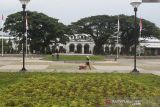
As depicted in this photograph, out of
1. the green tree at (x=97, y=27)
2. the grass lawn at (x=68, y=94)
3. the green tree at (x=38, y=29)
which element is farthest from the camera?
the green tree at (x=97, y=27)

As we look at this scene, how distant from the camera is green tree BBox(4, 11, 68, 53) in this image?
9125 cm

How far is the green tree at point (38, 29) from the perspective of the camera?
9125 centimetres

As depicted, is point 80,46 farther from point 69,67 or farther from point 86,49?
point 69,67

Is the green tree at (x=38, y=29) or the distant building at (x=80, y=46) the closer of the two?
the green tree at (x=38, y=29)

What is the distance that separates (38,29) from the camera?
302 feet

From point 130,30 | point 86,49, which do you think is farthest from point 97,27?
point 86,49

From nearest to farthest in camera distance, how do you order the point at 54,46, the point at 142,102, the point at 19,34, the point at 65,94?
the point at 142,102, the point at 65,94, the point at 19,34, the point at 54,46

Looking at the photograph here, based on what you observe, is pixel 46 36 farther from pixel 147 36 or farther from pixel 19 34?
pixel 147 36

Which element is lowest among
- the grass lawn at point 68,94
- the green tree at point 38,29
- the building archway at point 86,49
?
the grass lawn at point 68,94

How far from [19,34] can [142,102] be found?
8203 cm

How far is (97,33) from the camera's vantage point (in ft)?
325

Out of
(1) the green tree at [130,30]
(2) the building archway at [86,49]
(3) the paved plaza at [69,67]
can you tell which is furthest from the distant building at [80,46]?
(3) the paved plaza at [69,67]

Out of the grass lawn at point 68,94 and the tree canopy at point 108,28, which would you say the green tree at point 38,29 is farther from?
the grass lawn at point 68,94

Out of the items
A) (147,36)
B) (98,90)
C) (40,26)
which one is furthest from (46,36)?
(98,90)
